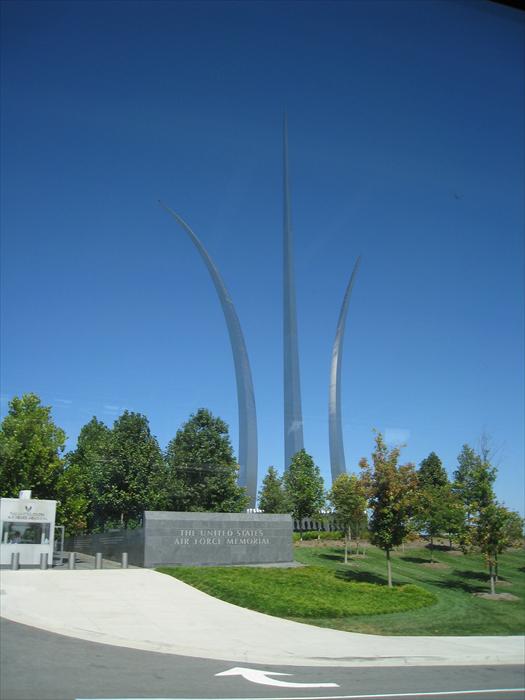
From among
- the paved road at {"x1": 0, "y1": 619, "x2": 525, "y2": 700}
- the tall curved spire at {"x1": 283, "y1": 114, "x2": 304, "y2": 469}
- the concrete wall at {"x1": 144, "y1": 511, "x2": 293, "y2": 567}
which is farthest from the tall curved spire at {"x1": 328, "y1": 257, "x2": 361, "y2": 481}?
the paved road at {"x1": 0, "y1": 619, "x2": 525, "y2": 700}

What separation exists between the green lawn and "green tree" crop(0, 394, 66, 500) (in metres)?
14.1

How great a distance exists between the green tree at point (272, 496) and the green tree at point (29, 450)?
473 inches

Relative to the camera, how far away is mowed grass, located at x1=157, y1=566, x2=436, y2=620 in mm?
16562

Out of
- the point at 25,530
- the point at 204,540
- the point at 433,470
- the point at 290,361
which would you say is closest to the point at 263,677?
the point at 204,540

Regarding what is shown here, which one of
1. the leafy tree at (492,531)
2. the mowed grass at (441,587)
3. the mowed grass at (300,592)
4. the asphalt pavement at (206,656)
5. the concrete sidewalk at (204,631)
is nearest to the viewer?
the asphalt pavement at (206,656)

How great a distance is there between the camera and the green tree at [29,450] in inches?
1316

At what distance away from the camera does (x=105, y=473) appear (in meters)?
37.2

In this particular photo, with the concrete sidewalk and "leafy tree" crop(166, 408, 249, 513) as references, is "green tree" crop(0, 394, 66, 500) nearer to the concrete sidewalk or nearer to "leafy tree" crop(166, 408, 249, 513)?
"leafy tree" crop(166, 408, 249, 513)

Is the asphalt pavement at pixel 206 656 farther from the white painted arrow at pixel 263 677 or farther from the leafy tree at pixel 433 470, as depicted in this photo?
the leafy tree at pixel 433 470

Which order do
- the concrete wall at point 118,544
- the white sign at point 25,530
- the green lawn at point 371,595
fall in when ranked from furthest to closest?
the concrete wall at point 118,544, the white sign at point 25,530, the green lawn at point 371,595

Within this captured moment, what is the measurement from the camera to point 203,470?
3528 cm

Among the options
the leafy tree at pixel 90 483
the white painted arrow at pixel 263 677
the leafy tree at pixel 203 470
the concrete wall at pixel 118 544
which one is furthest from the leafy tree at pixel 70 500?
the white painted arrow at pixel 263 677

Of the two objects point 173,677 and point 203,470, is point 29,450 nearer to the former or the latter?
point 203,470

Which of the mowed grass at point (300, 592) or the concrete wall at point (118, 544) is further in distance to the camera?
the concrete wall at point (118, 544)
